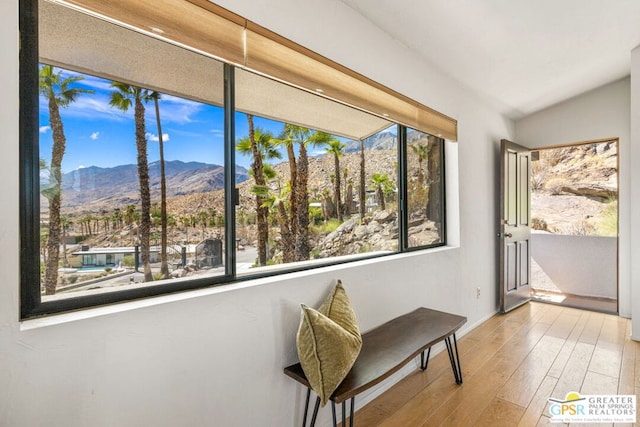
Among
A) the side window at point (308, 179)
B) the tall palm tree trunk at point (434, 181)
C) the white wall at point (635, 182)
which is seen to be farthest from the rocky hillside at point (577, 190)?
the side window at point (308, 179)

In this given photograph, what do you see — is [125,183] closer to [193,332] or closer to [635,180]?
[193,332]

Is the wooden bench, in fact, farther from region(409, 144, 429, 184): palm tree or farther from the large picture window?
region(409, 144, 429, 184): palm tree

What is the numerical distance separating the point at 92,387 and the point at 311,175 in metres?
1.48

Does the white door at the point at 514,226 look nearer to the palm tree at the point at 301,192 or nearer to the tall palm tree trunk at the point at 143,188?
the palm tree at the point at 301,192

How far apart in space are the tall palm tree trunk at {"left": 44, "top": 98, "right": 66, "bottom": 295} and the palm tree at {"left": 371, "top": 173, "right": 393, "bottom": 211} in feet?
6.35

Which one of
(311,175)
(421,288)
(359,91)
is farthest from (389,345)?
(359,91)

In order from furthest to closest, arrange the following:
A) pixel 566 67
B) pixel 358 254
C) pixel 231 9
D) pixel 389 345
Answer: pixel 566 67
pixel 358 254
pixel 389 345
pixel 231 9

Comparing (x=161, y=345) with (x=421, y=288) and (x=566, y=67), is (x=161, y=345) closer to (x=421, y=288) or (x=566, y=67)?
(x=421, y=288)

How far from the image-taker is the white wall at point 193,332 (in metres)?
0.90

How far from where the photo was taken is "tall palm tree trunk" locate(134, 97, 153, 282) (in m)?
1.27

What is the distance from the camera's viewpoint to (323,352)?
4.62 ft

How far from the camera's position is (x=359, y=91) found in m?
2.00

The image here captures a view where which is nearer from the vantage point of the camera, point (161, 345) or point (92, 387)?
point (92, 387)

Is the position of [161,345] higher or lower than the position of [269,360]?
higher
